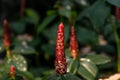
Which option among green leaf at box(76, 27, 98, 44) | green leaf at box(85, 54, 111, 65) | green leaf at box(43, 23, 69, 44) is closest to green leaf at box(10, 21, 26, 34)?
green leaf at box(43, 23, 69, 44)

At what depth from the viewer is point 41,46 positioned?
294 cm

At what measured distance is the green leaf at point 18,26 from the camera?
3051 mm

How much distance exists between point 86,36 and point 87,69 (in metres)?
0.95

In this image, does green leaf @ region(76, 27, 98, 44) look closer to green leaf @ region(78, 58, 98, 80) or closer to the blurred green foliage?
the blurred green foliage

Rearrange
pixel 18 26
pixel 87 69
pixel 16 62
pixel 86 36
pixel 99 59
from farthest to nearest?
pixel 18 26
pixel 86 36
pixel 16 62
pixel 99 59
pixel 87 69

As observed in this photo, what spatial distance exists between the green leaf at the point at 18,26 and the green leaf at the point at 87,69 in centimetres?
133

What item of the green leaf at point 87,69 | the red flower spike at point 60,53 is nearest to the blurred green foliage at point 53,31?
the green leaf at point 87,69

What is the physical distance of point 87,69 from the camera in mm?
1730

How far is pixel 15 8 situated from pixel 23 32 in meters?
0.60

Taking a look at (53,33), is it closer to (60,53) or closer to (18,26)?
(18,26)

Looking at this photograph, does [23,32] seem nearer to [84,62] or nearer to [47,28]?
[47,28]

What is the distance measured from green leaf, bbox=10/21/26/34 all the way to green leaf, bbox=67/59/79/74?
4.31ft

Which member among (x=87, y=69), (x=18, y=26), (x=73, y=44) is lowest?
(x=87, y=69)

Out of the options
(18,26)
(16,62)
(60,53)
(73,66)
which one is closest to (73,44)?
(73,66)
